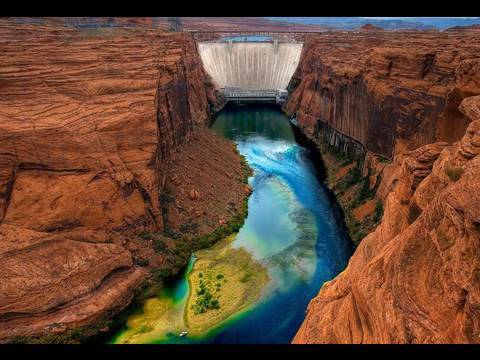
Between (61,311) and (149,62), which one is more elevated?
(149,62)

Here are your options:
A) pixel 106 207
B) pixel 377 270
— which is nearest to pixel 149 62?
pixel 106 207

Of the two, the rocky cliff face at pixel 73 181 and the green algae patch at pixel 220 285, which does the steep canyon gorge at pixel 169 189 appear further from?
the green algae patch at pixel 220 285

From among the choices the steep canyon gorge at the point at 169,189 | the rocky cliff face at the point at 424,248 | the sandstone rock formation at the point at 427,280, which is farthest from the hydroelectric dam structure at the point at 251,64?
the sandstone rock formation at the point at 427,280

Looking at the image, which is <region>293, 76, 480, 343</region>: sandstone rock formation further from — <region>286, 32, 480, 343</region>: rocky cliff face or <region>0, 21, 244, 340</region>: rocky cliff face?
<region>0, 21, 244, 340</region>: rocky cliff face

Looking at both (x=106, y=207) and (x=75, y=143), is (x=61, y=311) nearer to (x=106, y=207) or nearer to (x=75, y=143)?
(x=106, y=207)

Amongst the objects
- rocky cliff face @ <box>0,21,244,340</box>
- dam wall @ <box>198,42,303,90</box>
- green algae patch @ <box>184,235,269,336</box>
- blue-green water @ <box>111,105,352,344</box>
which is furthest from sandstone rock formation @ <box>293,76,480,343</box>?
dam wall @ <box>198,42,303,90</box>

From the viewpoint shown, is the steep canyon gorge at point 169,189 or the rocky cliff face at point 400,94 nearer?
the steep canyon gorge at point 169,189
